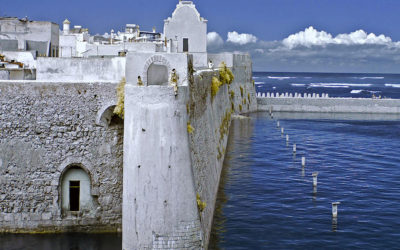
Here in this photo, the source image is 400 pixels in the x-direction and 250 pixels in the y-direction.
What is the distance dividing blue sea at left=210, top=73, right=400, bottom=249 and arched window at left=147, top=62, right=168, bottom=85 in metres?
6.99

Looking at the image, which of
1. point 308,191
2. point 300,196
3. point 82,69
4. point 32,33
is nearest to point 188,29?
point 32,33

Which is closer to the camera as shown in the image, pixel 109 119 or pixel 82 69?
pixel 109 119

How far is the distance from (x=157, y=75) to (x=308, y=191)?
1508 cm

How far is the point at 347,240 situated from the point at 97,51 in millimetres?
24841

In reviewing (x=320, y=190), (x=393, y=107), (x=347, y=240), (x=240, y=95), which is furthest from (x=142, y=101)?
(x=393, y=107)

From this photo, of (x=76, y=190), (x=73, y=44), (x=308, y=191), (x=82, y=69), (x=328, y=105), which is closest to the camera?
(x=76, y=190)

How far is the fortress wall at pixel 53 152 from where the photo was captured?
19.5 metres

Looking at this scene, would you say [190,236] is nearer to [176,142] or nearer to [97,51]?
[176,142]

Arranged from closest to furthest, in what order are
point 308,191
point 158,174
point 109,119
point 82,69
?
point 158,174
point 109,119
point 82,69
point 308,191

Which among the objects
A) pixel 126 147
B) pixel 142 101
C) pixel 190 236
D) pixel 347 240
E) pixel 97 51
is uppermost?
pixel 97 51

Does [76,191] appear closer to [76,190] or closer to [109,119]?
[76,190]

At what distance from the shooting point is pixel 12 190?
1978 cm

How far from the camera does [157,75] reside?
62.3 feet

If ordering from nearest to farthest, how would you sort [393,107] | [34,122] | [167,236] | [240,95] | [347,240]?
[167,236] → [34,122] → [347,240] → [240,95] → [393,107]
